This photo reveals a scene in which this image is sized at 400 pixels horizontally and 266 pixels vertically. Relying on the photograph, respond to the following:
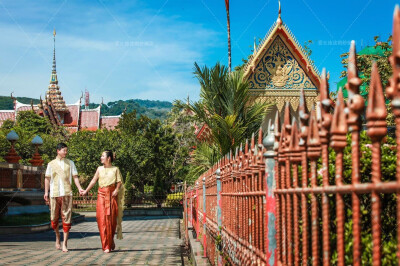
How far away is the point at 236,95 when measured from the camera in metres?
13.4

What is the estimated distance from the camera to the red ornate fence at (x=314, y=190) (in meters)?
1.64

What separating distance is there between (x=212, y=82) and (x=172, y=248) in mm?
4931

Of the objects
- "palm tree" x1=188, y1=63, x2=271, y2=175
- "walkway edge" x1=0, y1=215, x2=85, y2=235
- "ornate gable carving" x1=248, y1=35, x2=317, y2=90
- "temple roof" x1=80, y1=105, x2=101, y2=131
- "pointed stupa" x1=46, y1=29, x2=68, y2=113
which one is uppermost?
"pointed stupa" x1=46, y1=29, x2=68, y2=113

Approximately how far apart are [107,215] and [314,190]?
730 cm

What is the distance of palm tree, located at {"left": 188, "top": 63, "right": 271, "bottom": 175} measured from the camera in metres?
13.1

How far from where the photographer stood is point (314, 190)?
2.28 m

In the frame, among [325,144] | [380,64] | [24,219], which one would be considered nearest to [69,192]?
[24,219]

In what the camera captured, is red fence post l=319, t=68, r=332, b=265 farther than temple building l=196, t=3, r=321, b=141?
No

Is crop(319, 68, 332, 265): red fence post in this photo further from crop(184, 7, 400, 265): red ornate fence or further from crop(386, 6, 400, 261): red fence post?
crop(386, 6, 400, 261): red fence post

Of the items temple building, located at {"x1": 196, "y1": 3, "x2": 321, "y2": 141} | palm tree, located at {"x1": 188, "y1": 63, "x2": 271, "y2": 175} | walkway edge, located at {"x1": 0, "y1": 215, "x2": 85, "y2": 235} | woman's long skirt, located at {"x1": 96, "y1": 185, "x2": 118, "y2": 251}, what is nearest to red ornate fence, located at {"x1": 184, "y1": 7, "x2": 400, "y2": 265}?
woman's long skirt, located at {"x1": 96, "y1": 185, "x2": 118, "y2": 251}

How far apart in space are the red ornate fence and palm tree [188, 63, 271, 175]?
23.8 ft

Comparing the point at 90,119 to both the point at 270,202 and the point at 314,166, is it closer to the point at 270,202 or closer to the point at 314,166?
the point at 270,202

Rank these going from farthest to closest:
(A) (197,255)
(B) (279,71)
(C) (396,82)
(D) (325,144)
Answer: (B) (279,71) < (A) (197,255) < (D) (325,144) < (C) (396,82)

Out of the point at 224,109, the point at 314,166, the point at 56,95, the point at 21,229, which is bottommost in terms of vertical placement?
the point at 21,229
